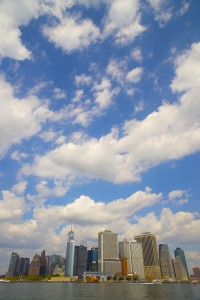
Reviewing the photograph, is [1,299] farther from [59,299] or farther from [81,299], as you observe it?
[81,299]

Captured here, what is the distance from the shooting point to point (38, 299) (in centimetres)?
10550

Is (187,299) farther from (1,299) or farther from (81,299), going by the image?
(1,299)

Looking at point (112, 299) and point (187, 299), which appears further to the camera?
point (187, 299)

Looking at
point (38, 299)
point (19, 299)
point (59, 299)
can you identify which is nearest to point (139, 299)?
point (59, 299)

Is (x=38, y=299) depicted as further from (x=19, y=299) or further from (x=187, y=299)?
(x=187, y=299)

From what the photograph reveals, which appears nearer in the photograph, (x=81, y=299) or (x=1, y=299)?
(x=1, y=299)

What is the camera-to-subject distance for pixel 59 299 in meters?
109

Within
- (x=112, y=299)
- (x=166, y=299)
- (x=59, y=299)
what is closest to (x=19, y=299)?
(x=59, y=299)

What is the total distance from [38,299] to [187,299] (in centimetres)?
5935

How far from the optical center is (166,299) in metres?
108

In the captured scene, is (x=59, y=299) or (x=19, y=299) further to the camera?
(x=59, y=299)

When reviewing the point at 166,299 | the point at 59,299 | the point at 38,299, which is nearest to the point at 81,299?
the point at 59,299

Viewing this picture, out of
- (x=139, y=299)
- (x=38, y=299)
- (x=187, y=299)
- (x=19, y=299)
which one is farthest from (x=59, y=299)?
(x=187, y=299)

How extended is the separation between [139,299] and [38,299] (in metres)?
38.8
